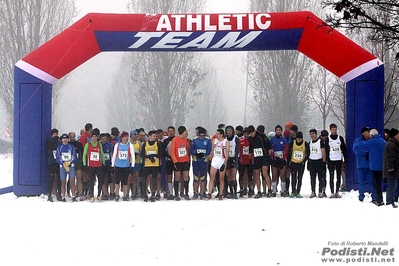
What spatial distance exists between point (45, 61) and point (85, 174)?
10.1 feet

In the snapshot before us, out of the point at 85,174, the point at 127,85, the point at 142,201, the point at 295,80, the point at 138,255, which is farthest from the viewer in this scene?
the point at 127,85

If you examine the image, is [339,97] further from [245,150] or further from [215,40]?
[215,40]

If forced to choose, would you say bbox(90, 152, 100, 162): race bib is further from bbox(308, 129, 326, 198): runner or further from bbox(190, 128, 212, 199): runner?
bbox(308, 129, 326, 198): runner

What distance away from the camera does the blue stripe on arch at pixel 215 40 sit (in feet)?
46.0

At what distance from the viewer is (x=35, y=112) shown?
14102 mm

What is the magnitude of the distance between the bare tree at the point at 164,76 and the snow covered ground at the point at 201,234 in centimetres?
2199

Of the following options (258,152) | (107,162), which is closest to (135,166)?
(107,162)

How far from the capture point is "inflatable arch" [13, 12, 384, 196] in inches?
545

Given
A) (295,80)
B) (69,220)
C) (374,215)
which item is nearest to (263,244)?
(374,215)

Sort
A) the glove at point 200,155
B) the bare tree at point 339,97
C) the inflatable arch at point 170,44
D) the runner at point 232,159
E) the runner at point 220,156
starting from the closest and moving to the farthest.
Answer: the runner at point 220,156 → the inflatable arch at point 170,44 → the runner at point 232,159 → the glove at point 200,155 → the bare tree at point 339,97

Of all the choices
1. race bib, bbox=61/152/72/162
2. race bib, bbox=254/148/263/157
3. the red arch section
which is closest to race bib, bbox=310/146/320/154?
race bib, bbox=254/148/263/157

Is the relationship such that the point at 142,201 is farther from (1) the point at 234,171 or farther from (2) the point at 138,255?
(2) the point at 138,255

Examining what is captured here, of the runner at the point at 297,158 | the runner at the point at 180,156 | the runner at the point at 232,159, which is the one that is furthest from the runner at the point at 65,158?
the runner at the point at 297,158

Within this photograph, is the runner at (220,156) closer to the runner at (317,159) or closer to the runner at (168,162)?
the runner at (168,162)
